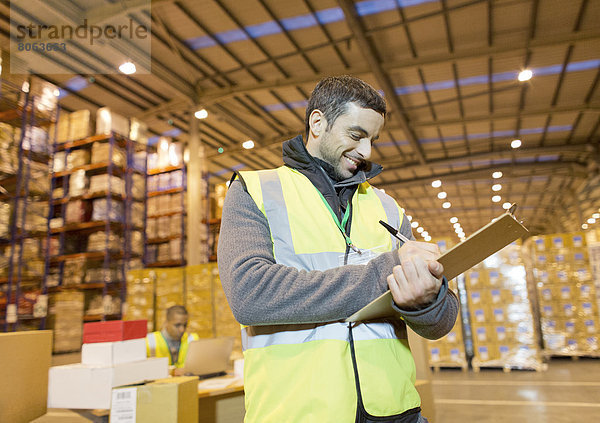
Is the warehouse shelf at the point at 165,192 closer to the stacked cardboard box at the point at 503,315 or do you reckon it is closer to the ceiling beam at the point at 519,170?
the stacked cardboard box at the point at 503,315

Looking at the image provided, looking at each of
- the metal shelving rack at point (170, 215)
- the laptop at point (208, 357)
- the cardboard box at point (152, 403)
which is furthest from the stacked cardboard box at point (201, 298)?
the cardboard box at point (152, 403)

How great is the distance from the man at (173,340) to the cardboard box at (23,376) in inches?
77.6

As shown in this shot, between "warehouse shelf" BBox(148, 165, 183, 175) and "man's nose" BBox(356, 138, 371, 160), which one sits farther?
"warehouse shelf" BBox(148, 165, 183, 175)

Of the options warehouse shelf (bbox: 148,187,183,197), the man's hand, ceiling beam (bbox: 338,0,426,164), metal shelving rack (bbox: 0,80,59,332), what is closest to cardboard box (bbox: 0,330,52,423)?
the man's hand

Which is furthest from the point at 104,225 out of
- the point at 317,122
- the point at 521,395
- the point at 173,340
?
the point at 317,122

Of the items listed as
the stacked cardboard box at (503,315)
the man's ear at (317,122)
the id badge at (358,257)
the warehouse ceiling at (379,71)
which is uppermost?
the warehouse ceiling at (379,71)

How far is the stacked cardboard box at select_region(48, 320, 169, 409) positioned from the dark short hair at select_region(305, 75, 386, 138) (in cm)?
211

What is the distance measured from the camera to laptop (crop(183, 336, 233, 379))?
12.5 ft

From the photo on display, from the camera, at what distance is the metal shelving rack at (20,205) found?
6.97 metres

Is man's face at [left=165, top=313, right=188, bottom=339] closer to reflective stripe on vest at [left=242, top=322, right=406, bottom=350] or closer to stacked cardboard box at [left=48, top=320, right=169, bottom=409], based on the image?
stacked cardboard box at [left=48, top=320, right=169, bottom=409]

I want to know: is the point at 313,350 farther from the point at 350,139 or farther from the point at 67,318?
the point at 67,318

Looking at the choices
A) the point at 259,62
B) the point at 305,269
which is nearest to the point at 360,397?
the point at 305,269

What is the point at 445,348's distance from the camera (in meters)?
9.53

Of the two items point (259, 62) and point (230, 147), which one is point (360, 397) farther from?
point (230, 147)
